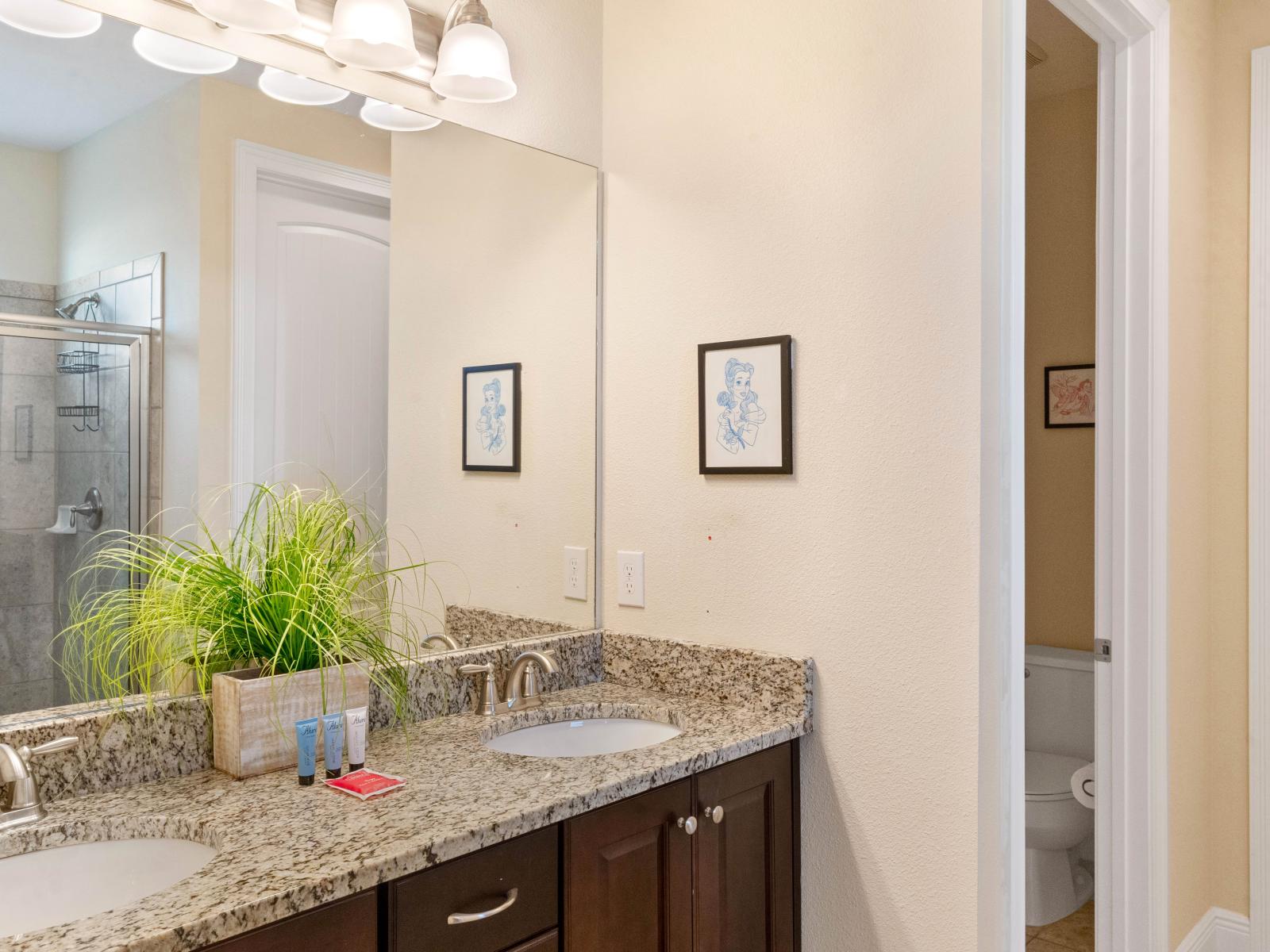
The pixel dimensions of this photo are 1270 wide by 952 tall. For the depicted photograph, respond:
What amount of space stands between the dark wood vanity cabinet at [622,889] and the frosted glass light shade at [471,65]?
1295 millimetres

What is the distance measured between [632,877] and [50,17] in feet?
4.91

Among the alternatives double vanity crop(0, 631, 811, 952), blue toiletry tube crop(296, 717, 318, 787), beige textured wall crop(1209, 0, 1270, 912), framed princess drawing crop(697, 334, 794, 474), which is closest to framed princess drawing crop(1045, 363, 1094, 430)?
beige textured wall crop(1209, 0, 1270, 912)

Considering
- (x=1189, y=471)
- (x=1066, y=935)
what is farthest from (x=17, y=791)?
(x=1066, y=935)

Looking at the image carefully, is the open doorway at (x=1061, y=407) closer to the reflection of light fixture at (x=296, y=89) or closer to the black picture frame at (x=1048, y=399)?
the black picture frame at (x=1048, y=399)

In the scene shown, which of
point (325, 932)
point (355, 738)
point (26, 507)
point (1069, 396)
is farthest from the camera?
point (1069, 396)

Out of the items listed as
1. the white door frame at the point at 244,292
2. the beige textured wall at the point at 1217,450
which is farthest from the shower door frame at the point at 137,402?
the beige textured wall at the point at 1217,450

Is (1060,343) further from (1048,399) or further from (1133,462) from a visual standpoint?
(1133,462)

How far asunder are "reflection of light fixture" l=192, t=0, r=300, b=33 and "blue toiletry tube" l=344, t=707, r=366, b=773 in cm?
108

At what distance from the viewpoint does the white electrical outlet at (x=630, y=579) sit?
202cm

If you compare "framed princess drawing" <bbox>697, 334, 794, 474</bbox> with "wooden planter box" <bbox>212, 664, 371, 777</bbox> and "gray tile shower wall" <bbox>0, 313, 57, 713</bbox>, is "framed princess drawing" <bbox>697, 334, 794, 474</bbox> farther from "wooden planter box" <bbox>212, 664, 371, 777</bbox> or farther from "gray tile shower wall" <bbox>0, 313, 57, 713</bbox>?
"gray tile shower wall" <bbox>0, 313, 57, 713</bbox>

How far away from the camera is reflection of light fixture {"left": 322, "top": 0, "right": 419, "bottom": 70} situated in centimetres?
157

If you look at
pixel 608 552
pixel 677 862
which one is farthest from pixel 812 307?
pixel 677 862

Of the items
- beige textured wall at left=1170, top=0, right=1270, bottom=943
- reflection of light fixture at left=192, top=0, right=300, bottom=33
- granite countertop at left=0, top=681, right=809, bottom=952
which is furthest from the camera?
beige textured wall at left=1170, top=0, right=1270, bottom=943

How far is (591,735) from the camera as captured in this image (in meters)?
1.80
